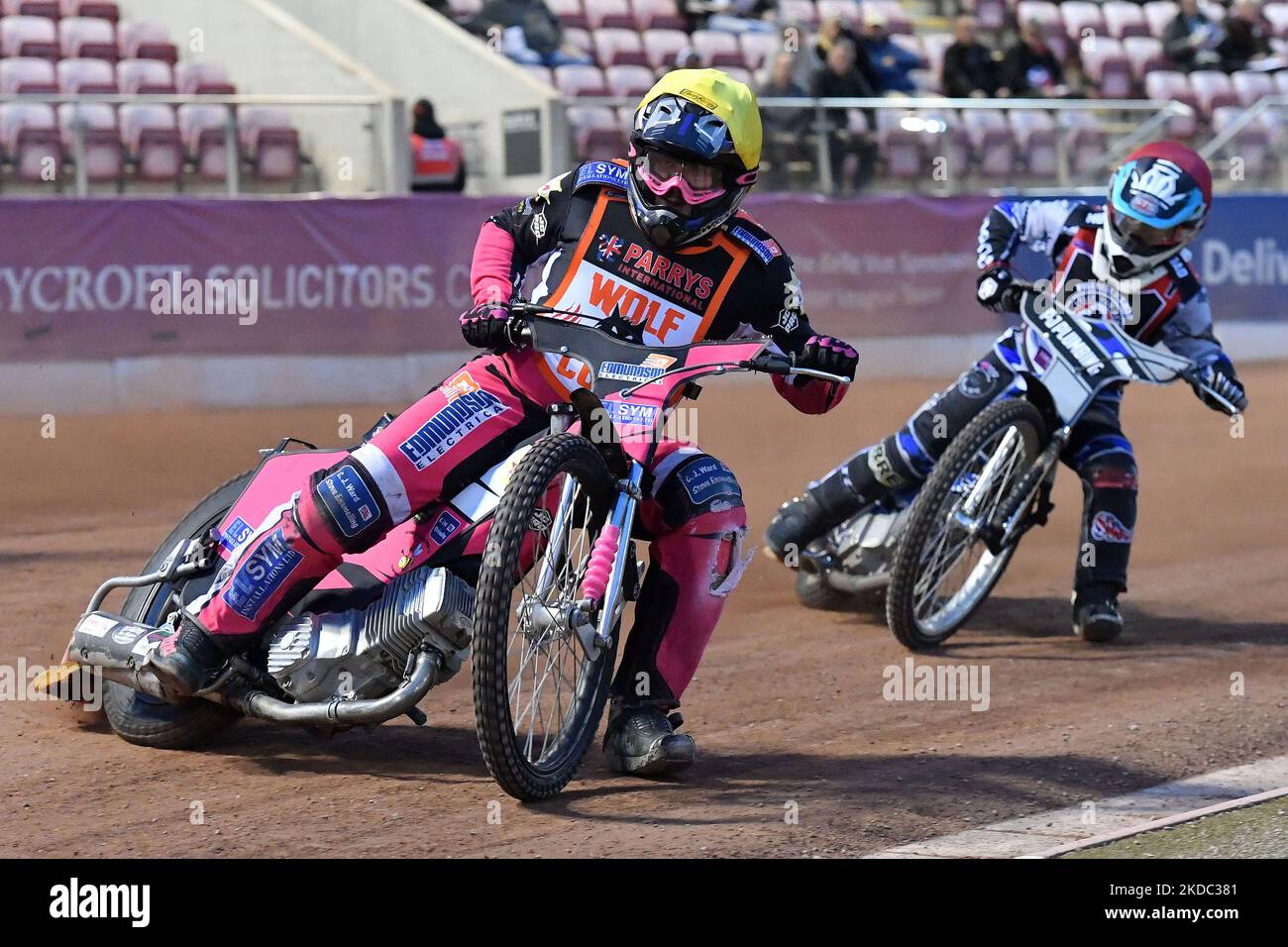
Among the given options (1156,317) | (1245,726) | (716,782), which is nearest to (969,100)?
(1156,317)

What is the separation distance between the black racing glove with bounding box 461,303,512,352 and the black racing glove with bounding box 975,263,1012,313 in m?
3.05

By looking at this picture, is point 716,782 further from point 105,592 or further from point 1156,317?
point 1156,317

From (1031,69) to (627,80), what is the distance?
4501 millimetres

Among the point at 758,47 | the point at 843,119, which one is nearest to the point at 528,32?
the point at 758,47

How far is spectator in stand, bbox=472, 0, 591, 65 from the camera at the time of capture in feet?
52.5

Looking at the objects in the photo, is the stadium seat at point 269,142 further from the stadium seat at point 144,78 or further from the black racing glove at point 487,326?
the black racing glove at point 487,326

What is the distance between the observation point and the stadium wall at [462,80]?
1416cm

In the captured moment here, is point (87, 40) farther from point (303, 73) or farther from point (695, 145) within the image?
point (695, 145)

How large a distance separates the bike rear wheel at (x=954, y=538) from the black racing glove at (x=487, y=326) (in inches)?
98.6

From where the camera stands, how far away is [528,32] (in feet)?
53.2

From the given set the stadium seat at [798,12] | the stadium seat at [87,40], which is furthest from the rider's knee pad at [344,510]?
the stadium seat at [798,12]

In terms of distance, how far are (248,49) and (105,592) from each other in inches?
378

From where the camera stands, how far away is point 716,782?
5.65m

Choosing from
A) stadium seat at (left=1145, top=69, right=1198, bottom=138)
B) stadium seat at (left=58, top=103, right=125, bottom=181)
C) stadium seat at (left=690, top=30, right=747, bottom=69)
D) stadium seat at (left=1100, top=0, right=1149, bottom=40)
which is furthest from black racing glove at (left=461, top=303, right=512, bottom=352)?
stadium seat at (left=1100, top=0, right=1149, bottom=40)
